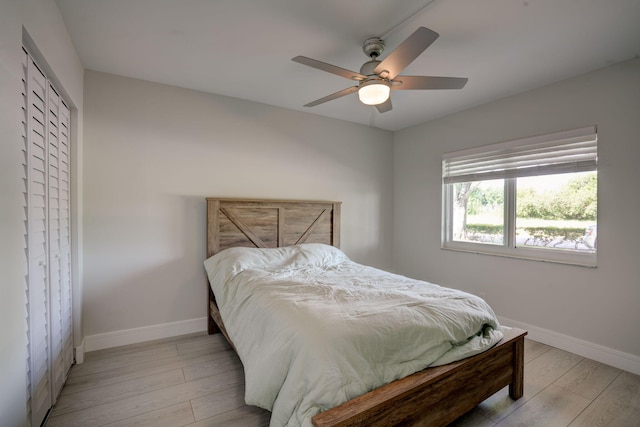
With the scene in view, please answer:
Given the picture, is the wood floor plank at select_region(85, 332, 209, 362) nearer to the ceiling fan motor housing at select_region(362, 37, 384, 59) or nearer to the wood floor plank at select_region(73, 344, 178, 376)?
the wood floor plank at select_region(73, 344, 178, 376)

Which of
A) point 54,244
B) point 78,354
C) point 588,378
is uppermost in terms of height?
point 54,244

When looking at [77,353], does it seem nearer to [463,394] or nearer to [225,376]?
[225,376]

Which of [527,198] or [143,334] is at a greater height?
[527,198]

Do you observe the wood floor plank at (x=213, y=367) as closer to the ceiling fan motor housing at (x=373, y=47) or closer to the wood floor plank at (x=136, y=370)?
the wood floor plank at (x=136, y=370)

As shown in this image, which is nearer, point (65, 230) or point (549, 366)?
point (65, 230)

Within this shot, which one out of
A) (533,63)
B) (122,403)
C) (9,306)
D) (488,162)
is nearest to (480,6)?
(533,63)

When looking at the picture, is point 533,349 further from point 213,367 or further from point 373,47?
point 373,47

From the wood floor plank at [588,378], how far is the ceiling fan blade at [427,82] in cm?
228

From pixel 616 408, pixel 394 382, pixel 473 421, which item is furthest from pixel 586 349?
pixel 394 382

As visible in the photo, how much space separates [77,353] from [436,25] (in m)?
3.62

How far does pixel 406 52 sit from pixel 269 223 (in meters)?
2.21

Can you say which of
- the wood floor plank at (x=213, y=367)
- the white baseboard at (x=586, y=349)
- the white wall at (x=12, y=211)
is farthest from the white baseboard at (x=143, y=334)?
the white baseboard at (x=586, y=349)

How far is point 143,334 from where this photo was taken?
2725 mm

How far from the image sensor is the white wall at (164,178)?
2.56 meters
